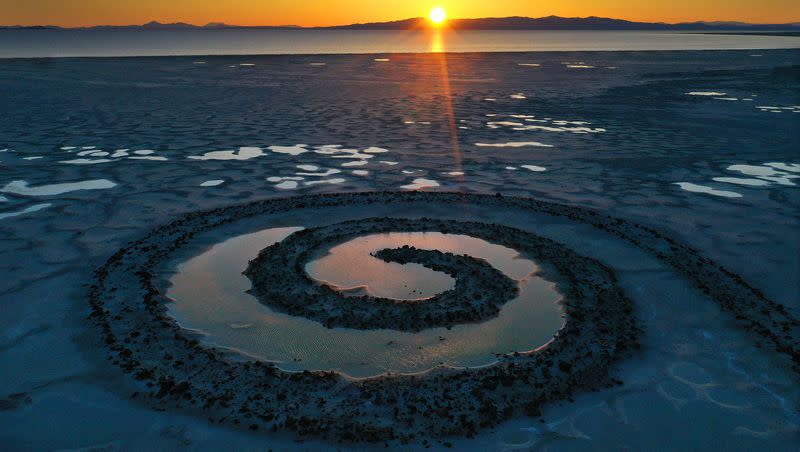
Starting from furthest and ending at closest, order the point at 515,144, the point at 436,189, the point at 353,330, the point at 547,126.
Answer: the point at 547,126, the point at 515,144, the point at 436,189, the point at 353,330

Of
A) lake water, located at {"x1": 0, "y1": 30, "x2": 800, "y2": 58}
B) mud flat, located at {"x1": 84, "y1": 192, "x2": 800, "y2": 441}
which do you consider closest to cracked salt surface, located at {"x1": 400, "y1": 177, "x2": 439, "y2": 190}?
mud flat, located at {"x1": 84, "y1": 192, "x2": 800, "y2": 441}

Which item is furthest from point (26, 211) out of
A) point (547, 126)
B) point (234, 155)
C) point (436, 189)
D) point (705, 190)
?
point (547, 126)

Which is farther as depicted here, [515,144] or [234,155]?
[515,144]

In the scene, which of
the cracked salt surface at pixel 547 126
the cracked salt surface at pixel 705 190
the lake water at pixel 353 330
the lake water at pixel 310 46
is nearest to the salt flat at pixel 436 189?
the cracked salt surface at pixel 705 190

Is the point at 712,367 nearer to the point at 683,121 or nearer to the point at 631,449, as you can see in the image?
the point at 631,449

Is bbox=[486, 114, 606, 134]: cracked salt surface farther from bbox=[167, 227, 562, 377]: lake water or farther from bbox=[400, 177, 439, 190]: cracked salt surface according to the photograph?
bbox=[167, 227, 562, 377]: lake water

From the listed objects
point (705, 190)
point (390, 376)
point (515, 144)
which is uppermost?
point (515, 144)

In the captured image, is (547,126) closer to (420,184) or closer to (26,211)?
(420,184)

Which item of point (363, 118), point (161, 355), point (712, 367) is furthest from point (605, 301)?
point (363, 118)
